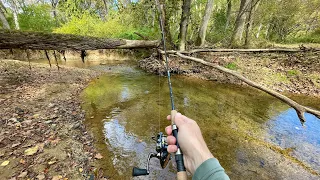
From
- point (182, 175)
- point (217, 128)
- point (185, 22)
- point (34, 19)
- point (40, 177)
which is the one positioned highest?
point (34, 19)

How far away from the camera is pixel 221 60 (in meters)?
10.5

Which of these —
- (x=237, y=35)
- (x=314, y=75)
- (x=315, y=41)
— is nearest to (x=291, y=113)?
(x=314, y=75)

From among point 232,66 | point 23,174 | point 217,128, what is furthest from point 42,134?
point 232,66

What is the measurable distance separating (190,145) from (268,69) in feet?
32.3

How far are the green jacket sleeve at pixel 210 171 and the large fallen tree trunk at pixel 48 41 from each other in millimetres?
5566

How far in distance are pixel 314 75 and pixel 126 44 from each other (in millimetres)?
8578

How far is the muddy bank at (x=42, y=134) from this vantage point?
3.00 metres

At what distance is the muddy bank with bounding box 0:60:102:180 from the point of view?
3002mm

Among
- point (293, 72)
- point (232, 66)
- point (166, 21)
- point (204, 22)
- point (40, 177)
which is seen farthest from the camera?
point (204, 22)

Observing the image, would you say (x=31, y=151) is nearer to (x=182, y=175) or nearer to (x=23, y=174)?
(x=23, y=174)

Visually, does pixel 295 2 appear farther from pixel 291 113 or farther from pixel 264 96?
pixel 291 113

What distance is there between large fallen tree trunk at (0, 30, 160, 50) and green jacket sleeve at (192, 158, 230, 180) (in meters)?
5.57

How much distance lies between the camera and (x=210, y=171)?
3.81 feet

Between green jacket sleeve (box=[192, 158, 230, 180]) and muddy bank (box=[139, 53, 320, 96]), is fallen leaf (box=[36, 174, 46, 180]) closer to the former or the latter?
green jacket sleeve (box=[192, 158, 230, 180])
